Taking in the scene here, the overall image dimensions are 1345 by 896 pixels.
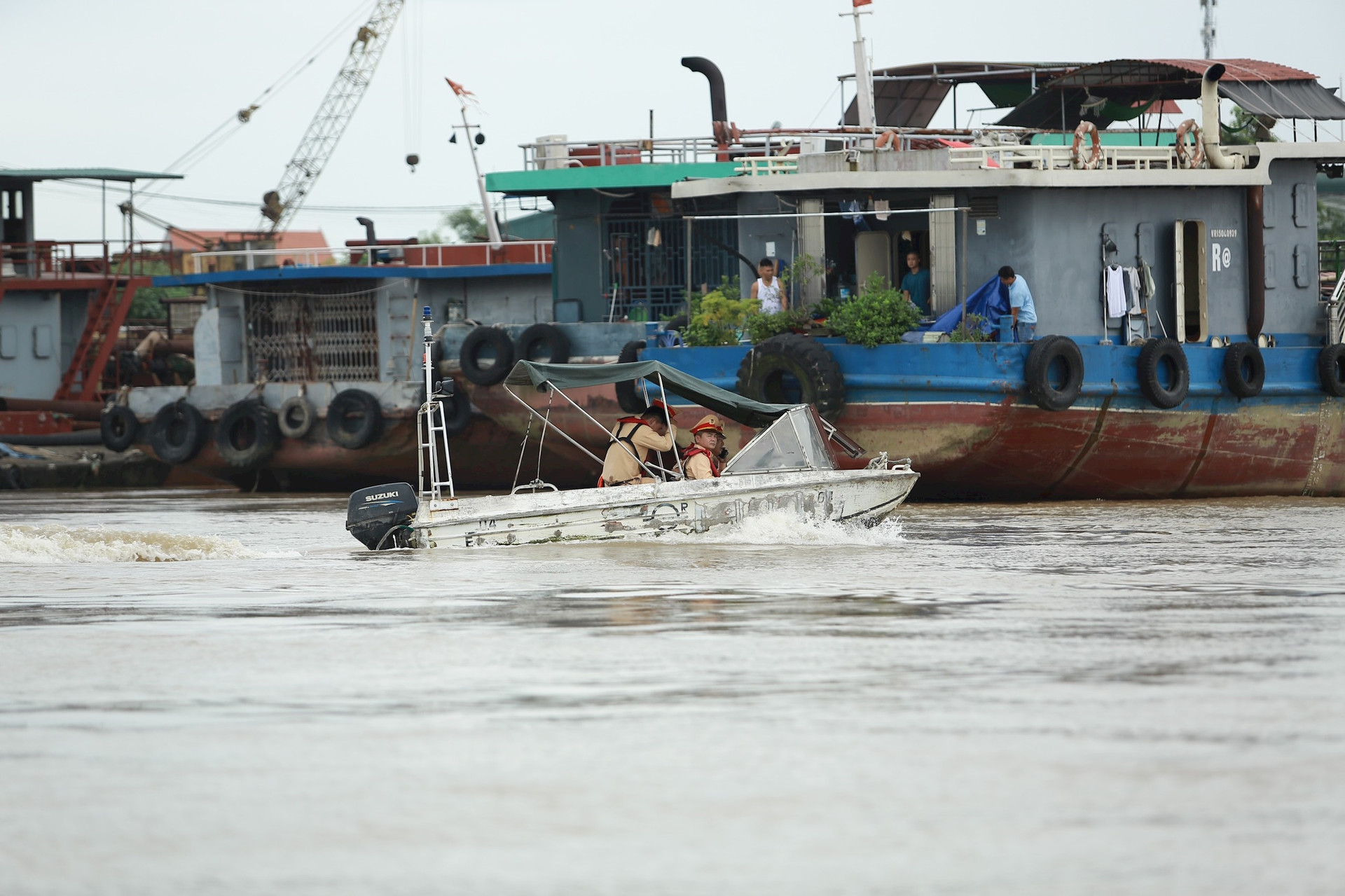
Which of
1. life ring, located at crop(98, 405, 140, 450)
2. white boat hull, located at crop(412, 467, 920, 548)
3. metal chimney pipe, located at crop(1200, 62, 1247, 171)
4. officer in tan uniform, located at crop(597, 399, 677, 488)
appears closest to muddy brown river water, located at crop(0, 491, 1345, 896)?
white boat hull, located at crop(412, 467, 920, 548)

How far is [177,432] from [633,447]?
15.8 metres

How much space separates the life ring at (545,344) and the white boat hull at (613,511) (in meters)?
9.27

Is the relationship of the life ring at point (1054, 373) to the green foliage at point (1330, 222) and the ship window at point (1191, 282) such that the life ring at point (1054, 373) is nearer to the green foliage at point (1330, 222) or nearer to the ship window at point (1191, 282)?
the ship window at point (1191, 282)

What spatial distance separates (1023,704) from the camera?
734 centimetres

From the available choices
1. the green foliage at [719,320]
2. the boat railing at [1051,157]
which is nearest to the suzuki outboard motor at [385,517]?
the green foliage at [719,320]

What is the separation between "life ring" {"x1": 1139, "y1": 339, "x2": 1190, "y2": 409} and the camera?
65.3ft

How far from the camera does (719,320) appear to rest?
69.4 ft

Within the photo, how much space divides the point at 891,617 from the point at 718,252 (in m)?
14.9

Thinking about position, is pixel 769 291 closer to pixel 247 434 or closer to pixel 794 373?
pixel 794 373

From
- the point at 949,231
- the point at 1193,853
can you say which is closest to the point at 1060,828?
the point at 1193,853

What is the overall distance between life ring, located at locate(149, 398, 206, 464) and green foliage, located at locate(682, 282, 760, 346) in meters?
10.5

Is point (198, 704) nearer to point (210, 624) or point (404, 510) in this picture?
point (210, 624)

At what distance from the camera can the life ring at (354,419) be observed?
Result: 26.6m

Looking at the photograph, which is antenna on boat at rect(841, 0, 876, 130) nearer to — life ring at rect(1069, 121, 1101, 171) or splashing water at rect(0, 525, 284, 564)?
life ring at rect(1069, 121, 1101, 171)
